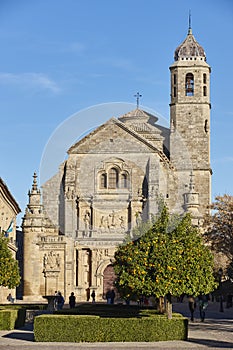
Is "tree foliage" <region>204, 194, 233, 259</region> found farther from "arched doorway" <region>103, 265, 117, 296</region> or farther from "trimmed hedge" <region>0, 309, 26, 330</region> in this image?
"trimmed hedge" <region>0, 309, 26, 330</region>

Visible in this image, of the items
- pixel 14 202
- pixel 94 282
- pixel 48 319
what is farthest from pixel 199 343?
pixel 94 282

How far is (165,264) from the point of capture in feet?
115

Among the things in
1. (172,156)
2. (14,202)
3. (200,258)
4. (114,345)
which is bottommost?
(114,345)

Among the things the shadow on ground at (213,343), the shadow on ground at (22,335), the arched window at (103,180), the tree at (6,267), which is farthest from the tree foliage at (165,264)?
the arched window at (103,180)

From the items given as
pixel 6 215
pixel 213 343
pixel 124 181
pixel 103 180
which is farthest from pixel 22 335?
pixel 103 180

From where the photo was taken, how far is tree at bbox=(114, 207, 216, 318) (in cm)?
3509

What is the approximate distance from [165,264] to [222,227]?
3255 centimetres

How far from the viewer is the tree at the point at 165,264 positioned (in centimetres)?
3509

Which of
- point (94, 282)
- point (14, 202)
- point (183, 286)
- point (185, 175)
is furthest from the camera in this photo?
point (185, 175)

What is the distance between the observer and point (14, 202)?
64812mm

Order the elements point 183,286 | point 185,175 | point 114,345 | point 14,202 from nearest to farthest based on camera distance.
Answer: point 114,345, point 183,286, point 14,202, point 185,175

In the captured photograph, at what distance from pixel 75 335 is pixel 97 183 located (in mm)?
44628

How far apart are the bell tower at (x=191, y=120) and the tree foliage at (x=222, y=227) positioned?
8766 mm

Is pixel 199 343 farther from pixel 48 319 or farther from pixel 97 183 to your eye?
pixel 97 183
